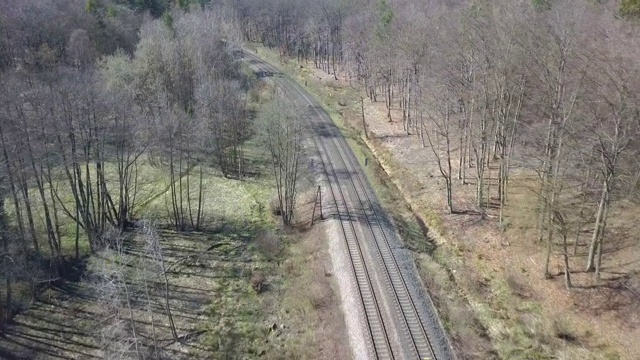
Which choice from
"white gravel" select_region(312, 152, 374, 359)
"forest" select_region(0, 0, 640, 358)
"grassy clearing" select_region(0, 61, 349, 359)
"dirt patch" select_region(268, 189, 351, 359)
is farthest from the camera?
"forest" select_region(0, 0, 640, 358)

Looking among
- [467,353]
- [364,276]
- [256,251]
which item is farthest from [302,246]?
[467,353]

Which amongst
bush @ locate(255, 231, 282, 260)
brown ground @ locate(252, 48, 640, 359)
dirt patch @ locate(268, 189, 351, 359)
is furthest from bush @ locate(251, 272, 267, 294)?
brown ground @ locate(252, 48, 640, 359)

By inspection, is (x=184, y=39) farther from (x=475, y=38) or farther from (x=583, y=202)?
(x=583, y=202)

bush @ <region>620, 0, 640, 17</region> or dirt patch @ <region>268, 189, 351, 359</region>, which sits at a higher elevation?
bush @ <region>620, 0, 640, 17</region>

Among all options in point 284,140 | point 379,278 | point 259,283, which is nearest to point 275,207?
point 284,140

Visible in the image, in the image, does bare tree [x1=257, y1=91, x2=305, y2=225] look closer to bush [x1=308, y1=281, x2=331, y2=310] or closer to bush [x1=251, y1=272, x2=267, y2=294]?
bush [x1=251, y1=272, x2=267, y2=294]

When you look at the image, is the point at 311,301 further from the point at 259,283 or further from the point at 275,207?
the point at 275,207

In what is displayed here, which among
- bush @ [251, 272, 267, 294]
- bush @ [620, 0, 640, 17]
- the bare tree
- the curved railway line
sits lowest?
bush @ [251, 272, 267, 294]
